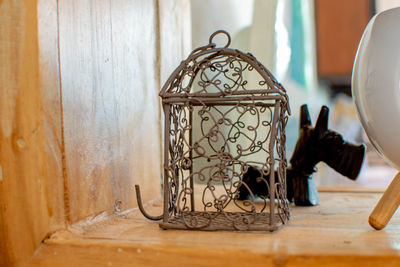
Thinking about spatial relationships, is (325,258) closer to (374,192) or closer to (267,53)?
(374,192)

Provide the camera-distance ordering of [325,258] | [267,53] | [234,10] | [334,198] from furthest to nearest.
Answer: [234,10]
[267,53]
[334,198]
[325,258]

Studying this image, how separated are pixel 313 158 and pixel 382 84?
0.27m

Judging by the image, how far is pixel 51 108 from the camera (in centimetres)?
54

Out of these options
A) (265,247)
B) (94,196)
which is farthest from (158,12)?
(265,247)

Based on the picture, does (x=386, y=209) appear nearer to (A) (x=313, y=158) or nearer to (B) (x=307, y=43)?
(A) (x=313, y=158)

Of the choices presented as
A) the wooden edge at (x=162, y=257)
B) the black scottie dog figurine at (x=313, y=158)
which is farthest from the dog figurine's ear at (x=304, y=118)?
the wooden edge at (x=162, y=257)

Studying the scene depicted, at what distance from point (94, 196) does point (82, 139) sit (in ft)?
0.29

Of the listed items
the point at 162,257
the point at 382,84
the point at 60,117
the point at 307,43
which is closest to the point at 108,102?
the point at 60,117

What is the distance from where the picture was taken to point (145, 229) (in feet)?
1.95

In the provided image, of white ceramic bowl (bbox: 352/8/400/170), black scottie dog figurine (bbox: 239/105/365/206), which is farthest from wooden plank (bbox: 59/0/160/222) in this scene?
white ceramic bowl (bbox: 352/8/400/170)

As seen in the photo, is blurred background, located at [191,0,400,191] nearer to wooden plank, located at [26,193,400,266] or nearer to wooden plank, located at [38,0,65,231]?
wooden plank, located at [26,193,400,266]

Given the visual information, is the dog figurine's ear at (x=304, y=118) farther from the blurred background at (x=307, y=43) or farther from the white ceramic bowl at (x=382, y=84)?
the white ceramic bowl at (x=382, y=84)

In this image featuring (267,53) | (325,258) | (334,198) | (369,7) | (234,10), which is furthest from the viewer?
(369,7)

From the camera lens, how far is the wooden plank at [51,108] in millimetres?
527
